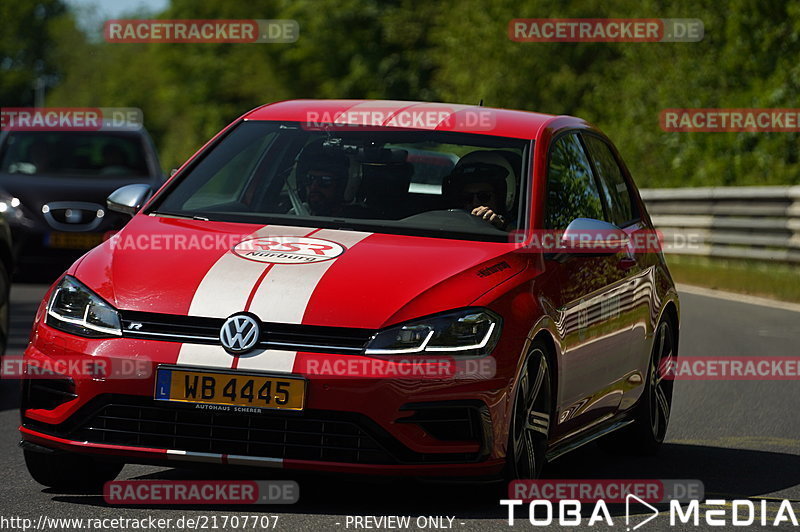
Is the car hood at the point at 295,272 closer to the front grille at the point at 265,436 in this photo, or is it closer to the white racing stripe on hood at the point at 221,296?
the white racing stripe on hood at the point at 221,296

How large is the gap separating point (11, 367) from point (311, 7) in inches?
2107

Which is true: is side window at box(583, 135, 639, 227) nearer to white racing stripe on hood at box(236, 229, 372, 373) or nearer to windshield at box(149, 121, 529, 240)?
windshield at box(149, 121, 529, 240)

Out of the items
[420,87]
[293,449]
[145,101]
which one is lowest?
[293,449]

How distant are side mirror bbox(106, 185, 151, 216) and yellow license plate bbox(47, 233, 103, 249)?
10139 millimetres

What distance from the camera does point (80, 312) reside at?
6.16 m

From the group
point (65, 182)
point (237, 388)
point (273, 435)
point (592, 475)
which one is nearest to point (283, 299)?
point (237, 388)

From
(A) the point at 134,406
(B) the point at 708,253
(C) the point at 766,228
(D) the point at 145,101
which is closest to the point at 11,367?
(A) the point at 134,406

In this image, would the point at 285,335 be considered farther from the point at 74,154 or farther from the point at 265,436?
the point at 74,154

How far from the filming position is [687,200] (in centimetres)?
2392

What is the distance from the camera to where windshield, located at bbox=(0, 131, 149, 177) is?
18.7 meters

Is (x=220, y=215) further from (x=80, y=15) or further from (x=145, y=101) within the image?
(x=80, y=15)

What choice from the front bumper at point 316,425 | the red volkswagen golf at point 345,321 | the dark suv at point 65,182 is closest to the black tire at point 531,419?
the red volkswagen golf at point 345,321

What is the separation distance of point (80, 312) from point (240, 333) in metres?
0.67

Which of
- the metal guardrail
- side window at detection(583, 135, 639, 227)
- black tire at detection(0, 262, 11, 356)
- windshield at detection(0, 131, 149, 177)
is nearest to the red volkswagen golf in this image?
side window at detection(583, 135, 639, 227)
